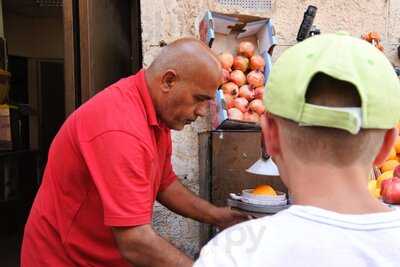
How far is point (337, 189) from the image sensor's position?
784mm

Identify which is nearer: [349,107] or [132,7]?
[349,107]

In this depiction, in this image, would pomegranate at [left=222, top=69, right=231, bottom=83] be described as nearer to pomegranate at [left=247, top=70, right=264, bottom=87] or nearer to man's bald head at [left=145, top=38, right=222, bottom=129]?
pomegranate at [left=247, top=70, right=264, bottom=87]

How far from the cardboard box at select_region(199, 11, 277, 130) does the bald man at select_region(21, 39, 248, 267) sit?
0.75 meters

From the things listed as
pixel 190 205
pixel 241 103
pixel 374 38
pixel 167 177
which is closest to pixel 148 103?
pixel 167 177

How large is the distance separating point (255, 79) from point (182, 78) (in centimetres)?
124

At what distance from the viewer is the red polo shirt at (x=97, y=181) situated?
4.99 feet

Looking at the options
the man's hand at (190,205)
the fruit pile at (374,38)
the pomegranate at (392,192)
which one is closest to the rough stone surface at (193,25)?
the fruit pile at (374,38)

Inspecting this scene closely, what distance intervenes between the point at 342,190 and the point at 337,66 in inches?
8.7

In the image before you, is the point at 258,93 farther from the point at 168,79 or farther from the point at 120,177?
the point at 120,177

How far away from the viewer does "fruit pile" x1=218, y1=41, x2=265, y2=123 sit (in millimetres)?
2859

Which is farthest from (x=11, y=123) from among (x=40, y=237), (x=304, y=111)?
(x=304, y=111)

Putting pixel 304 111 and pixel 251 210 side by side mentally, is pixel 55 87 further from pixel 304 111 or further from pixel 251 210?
pixel 304 111

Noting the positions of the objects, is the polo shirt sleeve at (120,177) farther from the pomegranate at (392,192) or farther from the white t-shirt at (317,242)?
the pomegranate at (392,192)

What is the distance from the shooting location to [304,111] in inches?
29.5
